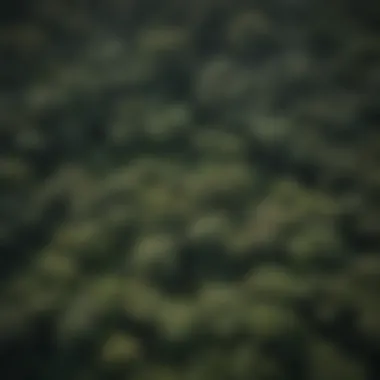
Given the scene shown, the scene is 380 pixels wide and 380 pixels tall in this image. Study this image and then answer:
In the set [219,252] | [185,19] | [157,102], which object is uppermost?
[185,19]

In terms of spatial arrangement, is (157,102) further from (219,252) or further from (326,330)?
(326,330)

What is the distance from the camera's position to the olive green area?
1051 mm

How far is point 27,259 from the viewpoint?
3.83ft

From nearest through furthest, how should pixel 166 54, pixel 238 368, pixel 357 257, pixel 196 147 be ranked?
pixel 238 368
pixel 357 257
pixel 196 147
pixel 166 54

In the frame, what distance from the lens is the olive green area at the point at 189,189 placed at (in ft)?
3.45

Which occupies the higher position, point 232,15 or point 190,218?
point 232,15

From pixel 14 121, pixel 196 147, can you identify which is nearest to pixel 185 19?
pixel 196 147

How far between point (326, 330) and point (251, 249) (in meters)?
0.21

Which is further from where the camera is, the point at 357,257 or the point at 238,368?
the point at 357,257

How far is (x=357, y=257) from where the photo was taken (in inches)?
44.2

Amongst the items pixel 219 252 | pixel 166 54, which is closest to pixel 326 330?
pixel 219 252

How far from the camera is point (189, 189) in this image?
1.24m

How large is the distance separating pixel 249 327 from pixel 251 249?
0.17 meters

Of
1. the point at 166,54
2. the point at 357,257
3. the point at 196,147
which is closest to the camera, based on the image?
the point at 357,257
